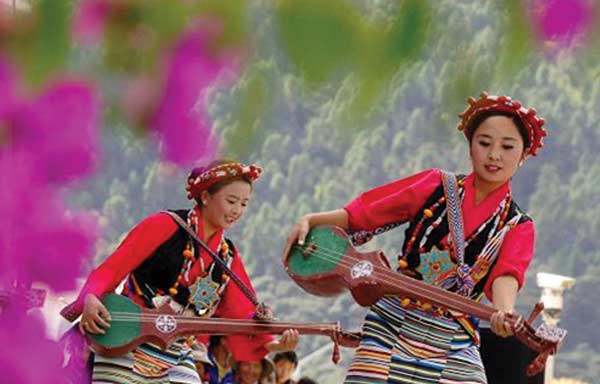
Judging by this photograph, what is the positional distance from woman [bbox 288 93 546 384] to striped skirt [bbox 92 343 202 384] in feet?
2.75

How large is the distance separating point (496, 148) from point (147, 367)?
1400 mm

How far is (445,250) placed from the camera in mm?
4145

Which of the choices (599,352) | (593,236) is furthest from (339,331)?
(593,236)

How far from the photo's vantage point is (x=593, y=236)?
1801mm

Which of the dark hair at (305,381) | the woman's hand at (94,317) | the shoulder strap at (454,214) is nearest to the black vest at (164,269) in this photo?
the woman's hand at (94,317)

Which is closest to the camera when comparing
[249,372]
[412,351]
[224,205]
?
[412,351]

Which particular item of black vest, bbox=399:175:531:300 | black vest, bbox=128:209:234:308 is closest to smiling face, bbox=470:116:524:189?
black vest, bbox=399:175:531:300

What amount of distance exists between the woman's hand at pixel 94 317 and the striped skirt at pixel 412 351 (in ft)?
2.80

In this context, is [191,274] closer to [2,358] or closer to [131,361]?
[131,361]

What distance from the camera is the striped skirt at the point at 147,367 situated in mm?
4754

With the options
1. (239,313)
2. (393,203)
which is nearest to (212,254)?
(239,313)

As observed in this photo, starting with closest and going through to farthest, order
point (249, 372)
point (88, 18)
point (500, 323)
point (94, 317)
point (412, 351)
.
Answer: point (88, 18)
point (500, 323)
point (412, 351)
point (94, 317)
point (249, 372)

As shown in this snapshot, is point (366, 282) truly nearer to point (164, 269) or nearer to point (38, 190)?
point (164, 269)

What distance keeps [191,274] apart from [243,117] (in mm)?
3738
